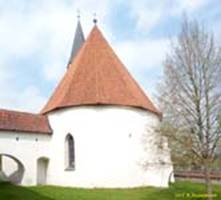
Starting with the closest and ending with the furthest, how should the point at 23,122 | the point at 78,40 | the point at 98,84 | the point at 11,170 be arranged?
the point at 23,122
the point at 98,84
the point at 11,170
the point at 78,40

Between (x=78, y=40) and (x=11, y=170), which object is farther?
(x=78, y=40)

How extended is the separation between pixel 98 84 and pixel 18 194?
25.8ft

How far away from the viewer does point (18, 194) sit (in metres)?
18.2

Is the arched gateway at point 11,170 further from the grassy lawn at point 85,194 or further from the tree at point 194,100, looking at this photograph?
the tree at point 194,100

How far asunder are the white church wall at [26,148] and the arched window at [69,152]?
1094 millimetres

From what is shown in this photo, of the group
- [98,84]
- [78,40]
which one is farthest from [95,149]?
[78,40]

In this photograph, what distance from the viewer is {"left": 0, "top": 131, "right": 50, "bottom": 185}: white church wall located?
21.7m

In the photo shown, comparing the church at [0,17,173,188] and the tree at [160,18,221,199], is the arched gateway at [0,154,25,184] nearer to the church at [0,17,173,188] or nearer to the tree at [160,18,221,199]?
the church at [0,17,173,188]

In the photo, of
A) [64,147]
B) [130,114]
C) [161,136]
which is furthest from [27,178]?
[161,136]

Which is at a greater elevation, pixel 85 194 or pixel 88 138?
pixel 88 138

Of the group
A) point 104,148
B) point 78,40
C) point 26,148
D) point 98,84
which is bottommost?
point 104,148

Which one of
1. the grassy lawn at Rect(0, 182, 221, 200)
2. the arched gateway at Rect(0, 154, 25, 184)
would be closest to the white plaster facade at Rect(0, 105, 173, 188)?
the arched gateway at Rect(0, 154, 25, 184)

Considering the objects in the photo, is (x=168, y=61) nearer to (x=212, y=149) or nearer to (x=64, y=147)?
(x=212, y=149)

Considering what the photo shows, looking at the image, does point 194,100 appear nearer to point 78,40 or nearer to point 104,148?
point 104,148
